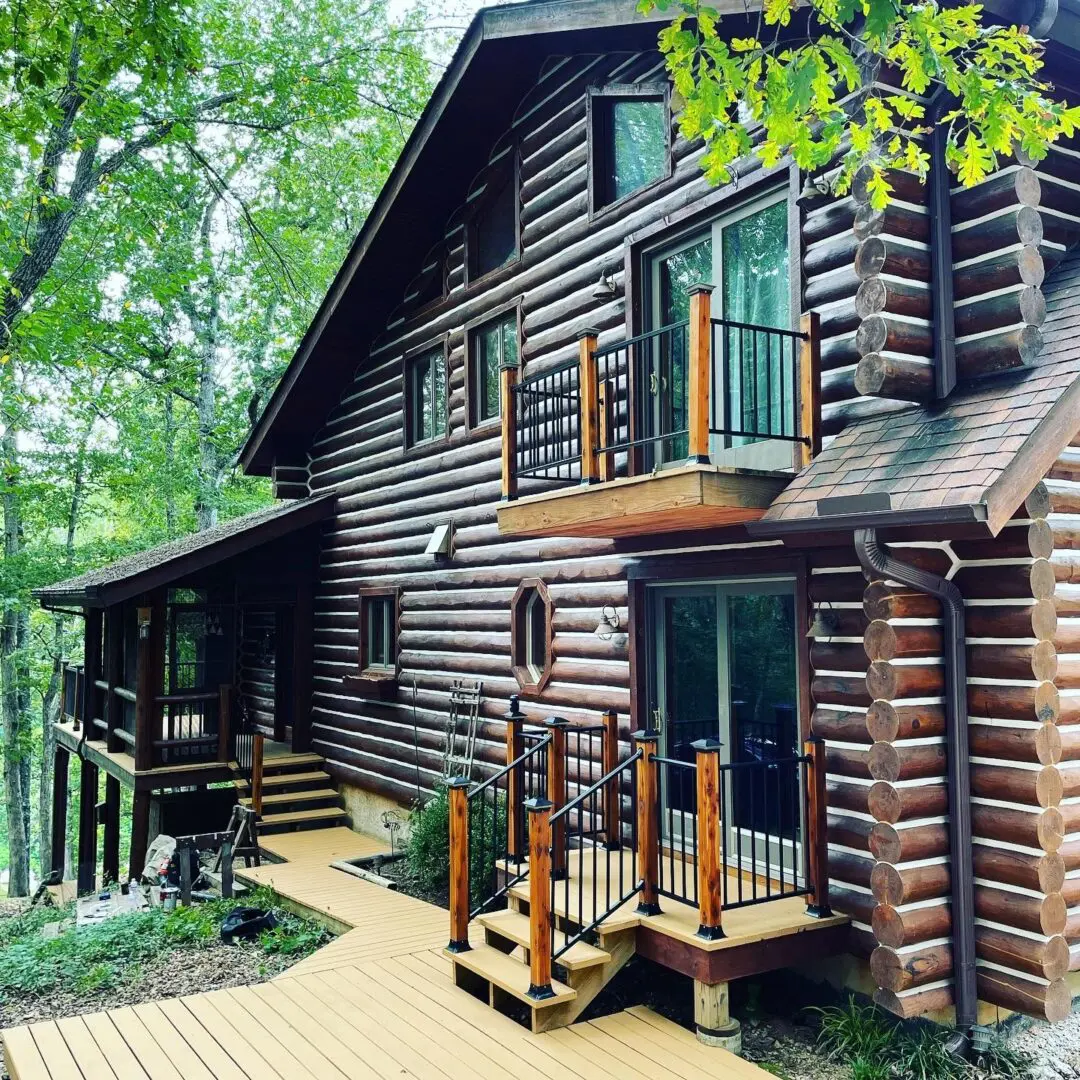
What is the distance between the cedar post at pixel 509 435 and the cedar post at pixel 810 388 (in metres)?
2.58

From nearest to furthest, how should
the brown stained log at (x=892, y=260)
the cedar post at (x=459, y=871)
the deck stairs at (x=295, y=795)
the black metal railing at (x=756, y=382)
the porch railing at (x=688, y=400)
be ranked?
1. the brown stained log at (x=892, y=260)
2. the porch railing at (x=688, y=400)
3. the cedar post at (x=459, y=871)
4. the black metal railing at (x=756, y=382)
5. the deck stairs at (x=295, y=795)

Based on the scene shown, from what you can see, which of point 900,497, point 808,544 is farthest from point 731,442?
point 900,497

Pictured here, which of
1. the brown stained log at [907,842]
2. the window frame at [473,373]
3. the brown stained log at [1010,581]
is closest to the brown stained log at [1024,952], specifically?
the brown stained log at [907,842]

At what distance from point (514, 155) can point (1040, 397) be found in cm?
715

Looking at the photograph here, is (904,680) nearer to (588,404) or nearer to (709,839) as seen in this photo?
(709,839)

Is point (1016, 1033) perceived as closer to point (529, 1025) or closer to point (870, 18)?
point (529, 1025)

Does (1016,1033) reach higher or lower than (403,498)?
lower

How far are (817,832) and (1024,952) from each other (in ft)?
4.16

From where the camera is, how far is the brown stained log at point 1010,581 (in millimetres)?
5492

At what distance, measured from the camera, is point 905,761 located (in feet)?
18.5

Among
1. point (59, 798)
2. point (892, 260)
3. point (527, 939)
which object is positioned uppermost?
point (892, 260)

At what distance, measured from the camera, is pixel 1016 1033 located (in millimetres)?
5680

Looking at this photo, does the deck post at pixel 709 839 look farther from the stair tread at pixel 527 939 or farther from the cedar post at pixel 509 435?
the cedar post at pixel 509 435

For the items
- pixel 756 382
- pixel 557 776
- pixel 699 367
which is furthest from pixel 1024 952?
pixel 756 382
